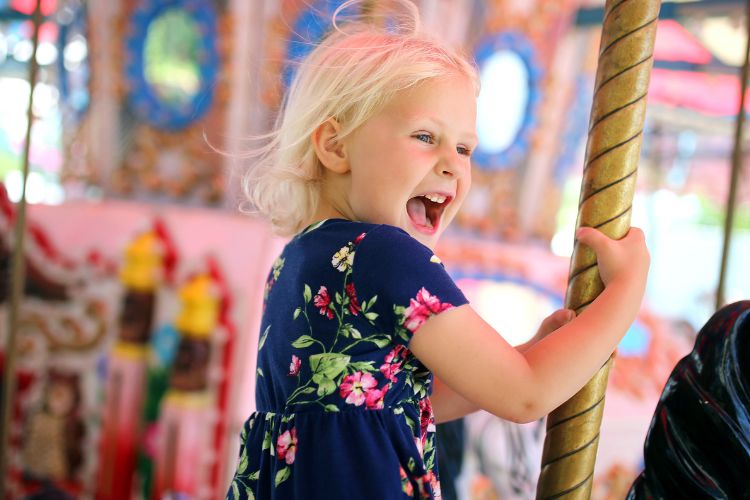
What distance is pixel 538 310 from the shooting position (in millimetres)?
2820

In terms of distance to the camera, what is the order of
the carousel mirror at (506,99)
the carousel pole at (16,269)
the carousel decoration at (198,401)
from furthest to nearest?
the carousel mirror at (506,99)
the carousel decoration at (198,401)
the carousel pole at (16,269)

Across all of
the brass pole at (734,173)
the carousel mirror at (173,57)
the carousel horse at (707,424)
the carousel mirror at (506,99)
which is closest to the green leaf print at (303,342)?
the carousel horse at (707,424)

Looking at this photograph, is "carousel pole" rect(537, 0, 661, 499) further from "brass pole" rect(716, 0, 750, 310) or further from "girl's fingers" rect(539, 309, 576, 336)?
"brass pole" rect(716, 0, 750, 310)

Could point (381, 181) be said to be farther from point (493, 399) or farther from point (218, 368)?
point (218, 368)

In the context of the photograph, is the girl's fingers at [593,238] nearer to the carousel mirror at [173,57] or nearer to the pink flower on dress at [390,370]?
the pink flower on dress at [390,370]

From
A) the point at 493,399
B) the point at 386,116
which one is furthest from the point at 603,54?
the point at 493,399

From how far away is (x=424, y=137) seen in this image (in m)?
0.80

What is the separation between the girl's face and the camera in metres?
0.79

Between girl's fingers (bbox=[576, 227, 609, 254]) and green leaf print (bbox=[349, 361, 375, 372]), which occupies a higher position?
girl's fingers (bbox=[576, 227, 609, 254])

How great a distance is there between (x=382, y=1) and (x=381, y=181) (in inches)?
16.7

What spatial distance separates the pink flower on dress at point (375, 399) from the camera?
753 millimetres

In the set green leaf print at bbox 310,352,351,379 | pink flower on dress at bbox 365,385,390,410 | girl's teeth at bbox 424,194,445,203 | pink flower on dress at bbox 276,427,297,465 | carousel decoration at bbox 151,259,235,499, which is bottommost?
carousel decoration at bbox 151,259,235,499

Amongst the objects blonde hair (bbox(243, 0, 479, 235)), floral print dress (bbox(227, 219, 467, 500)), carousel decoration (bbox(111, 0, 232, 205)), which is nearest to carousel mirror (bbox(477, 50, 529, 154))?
carousel decoration (bbox(111, 0, 232, 205))

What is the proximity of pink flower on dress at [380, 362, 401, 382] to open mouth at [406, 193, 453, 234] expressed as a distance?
147 millimetres
